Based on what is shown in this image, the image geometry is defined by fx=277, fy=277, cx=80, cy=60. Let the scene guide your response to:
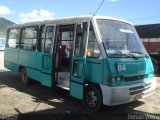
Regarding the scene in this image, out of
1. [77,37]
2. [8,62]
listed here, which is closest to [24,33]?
[8,62]

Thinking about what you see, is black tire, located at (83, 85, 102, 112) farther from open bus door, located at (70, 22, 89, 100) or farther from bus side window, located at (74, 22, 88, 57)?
bus side window, located at (74, 22, 88, 57)

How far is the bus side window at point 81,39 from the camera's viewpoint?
317 inches

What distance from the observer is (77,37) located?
328 inches

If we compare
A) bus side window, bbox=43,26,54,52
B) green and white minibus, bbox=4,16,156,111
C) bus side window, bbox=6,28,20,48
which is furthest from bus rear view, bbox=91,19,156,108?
bus side window, bbox=6,28,20,48

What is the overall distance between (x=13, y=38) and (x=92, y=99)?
6.58m

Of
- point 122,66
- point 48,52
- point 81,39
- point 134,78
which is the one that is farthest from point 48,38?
point 134,78

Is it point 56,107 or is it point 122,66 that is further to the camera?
point 56,107

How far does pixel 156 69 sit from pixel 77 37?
33.8 feet

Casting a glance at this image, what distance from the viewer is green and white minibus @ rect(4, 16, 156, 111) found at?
24.2 feet

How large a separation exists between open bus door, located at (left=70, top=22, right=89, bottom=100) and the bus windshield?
52 cm

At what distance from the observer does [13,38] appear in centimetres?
1308

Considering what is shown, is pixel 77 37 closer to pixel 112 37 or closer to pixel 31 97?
pixel 112 37

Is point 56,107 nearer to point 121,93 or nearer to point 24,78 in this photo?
point 121,93

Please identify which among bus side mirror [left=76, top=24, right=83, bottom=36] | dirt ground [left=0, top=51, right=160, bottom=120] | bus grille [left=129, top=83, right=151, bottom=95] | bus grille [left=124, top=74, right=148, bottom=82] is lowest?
dirt ground [left=0, top=51, right=160, bottom=120]
